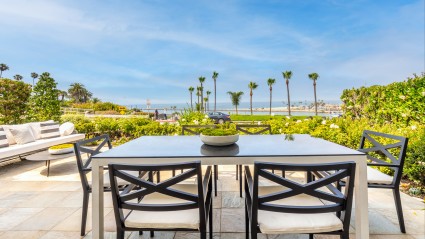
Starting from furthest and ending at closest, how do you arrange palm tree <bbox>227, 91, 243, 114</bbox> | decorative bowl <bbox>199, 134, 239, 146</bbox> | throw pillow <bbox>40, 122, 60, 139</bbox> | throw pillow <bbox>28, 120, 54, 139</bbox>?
palm tree <bbox>227, 91, 243, 114</bbox> → throw pillow <bbox>40, 122, 60, 139</bbox> → throw pillow <bbox>28, 120, 54, 139</bbox> → decorative bowl <bbox>199, 134, 239, 146</bbox>

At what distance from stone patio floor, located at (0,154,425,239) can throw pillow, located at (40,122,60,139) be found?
186cm

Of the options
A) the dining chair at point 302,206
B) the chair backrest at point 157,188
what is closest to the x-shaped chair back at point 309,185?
the dining chair at point 302,206

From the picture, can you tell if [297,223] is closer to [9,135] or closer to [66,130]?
[9,135]

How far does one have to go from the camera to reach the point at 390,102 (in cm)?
454

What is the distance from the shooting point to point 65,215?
2.23 metres

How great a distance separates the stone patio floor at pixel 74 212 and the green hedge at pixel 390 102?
7.07 feet

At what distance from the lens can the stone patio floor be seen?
6.06ft

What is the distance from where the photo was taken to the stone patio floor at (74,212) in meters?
1.85

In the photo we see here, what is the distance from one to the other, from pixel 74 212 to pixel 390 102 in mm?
5674

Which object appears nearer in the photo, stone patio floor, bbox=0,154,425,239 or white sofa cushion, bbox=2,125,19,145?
stone patio floor, bbox=0,154,425,239

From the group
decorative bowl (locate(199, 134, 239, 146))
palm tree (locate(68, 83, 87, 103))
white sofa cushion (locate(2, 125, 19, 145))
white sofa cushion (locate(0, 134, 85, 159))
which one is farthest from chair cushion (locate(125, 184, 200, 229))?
palm tree (locate(68, 83, 87, 103))

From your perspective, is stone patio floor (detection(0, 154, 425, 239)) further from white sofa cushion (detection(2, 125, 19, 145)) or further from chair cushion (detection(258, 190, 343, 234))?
white sofa cushion (detection(2, 125, 19, 145))

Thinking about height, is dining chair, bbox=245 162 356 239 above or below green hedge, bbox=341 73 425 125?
below

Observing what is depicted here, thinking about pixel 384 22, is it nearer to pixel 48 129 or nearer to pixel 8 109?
pixel 48 129
